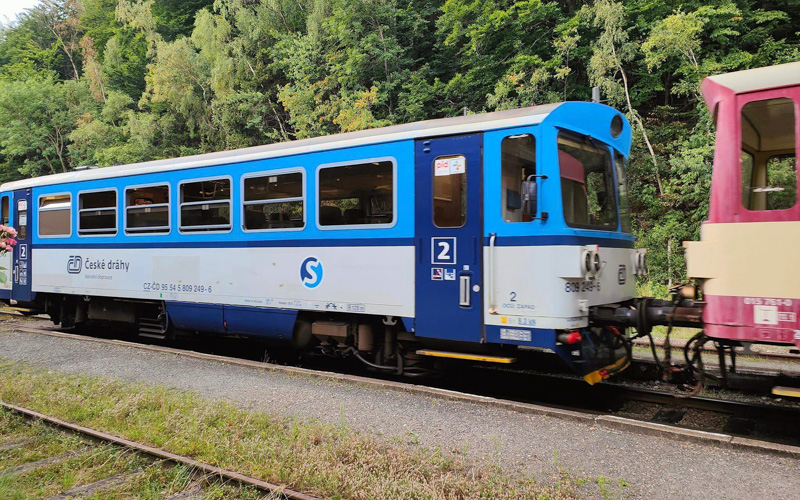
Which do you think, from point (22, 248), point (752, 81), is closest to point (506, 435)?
point (752, 81)

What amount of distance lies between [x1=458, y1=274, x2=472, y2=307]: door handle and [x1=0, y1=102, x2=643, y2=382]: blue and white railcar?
0.01 meters

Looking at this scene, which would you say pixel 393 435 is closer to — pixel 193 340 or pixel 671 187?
pixel 193 340

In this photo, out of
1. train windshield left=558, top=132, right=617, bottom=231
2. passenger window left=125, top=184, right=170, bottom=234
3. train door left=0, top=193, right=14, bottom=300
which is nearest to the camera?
train windshield left=558, top=132, right=617, bottom=231

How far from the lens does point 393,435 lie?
5.23 metres

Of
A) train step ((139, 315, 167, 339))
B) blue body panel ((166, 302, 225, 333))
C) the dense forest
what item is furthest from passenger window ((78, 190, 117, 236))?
the dense forest

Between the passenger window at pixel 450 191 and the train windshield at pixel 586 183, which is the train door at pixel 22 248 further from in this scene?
the train windshield at pixel 586 183

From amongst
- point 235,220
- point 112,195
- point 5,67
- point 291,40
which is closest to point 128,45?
point 5,67

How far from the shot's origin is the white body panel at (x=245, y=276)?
7.00 metres

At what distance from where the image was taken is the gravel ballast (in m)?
4.19

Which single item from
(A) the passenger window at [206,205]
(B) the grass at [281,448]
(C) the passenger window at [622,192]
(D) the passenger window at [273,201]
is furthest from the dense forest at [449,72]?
(B) the grass at [281,448]

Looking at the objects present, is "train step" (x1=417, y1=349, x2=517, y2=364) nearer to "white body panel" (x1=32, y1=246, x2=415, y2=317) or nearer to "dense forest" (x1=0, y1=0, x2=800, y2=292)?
"white body panel" (x1=32, y1=246, x2=415, y2=317)

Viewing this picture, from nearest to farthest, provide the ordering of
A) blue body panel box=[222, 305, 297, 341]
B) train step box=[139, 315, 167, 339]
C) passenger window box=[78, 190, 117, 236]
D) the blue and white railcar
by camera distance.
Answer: the blue and white railcar → blue body panel box=[222, 305, 297, 341] → train step box=[139, 315, 167, 339] → passenger window box=[78, 190, 117, 236]

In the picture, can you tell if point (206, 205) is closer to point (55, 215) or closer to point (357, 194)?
point (357, 194)

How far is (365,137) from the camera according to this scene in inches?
283
